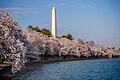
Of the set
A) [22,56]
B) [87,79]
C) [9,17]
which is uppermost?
[9,17]

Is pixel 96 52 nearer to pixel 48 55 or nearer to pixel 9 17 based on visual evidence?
pixel 48 55

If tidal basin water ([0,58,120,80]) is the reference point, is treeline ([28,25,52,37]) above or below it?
above

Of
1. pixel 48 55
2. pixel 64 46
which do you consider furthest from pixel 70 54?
pixel 48 55

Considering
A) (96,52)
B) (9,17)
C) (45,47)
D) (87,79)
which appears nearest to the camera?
(87,79)

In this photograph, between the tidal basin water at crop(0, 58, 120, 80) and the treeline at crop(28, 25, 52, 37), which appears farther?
the treeline at crop(28, 25, 52, 37)

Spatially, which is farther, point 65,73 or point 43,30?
point 43,30

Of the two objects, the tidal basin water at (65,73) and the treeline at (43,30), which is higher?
the treeline at (43,30)

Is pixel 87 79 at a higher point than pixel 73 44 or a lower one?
lower

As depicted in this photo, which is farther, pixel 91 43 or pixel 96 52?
pixel 91 43

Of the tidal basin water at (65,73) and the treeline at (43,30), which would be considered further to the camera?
the treeline at (43,30)

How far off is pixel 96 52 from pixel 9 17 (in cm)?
8986

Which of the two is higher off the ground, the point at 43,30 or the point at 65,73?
the point at 43,30

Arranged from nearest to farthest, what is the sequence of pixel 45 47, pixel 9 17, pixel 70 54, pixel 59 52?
1. pixel 9 17
2. pixel 45 47
3. pixel 59 52
4. pixel 70 54

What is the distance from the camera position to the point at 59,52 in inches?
4104
